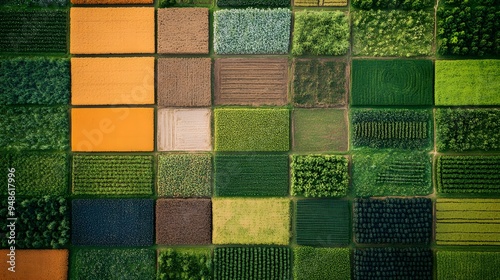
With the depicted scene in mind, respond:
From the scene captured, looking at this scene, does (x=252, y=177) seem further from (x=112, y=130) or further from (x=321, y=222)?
(x=112, y=130)

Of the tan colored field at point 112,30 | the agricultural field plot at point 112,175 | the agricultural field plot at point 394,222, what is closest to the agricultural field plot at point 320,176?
the agricultural field plot at point 394,222

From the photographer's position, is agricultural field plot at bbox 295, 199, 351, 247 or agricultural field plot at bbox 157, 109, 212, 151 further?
agricultural field plot at bbox 157, 109, 212, 151

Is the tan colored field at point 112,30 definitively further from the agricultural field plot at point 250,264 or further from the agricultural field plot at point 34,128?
the agricultural field plot at point 250,264

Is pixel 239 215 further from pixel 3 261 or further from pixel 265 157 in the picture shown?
pixel 3 261

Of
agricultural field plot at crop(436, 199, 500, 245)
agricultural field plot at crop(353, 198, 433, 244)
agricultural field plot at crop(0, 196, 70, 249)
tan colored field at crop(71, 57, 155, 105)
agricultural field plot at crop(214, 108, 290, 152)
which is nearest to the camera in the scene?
agricultural field plot at crop(0, 196, 70, 249)

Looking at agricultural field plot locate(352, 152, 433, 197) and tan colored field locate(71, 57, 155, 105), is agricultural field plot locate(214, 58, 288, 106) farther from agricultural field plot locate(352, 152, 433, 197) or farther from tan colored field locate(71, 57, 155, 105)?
agricultural field plot locate(352, 152, 433, 197)

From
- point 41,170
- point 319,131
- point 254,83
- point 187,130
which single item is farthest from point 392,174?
point 41,170

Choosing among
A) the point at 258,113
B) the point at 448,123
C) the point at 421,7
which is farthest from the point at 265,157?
the point at 421,7

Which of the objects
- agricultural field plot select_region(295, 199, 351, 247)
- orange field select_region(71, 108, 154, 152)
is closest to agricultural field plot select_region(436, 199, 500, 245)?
agricultural field plot select_region(295, 199, 351, 247)
